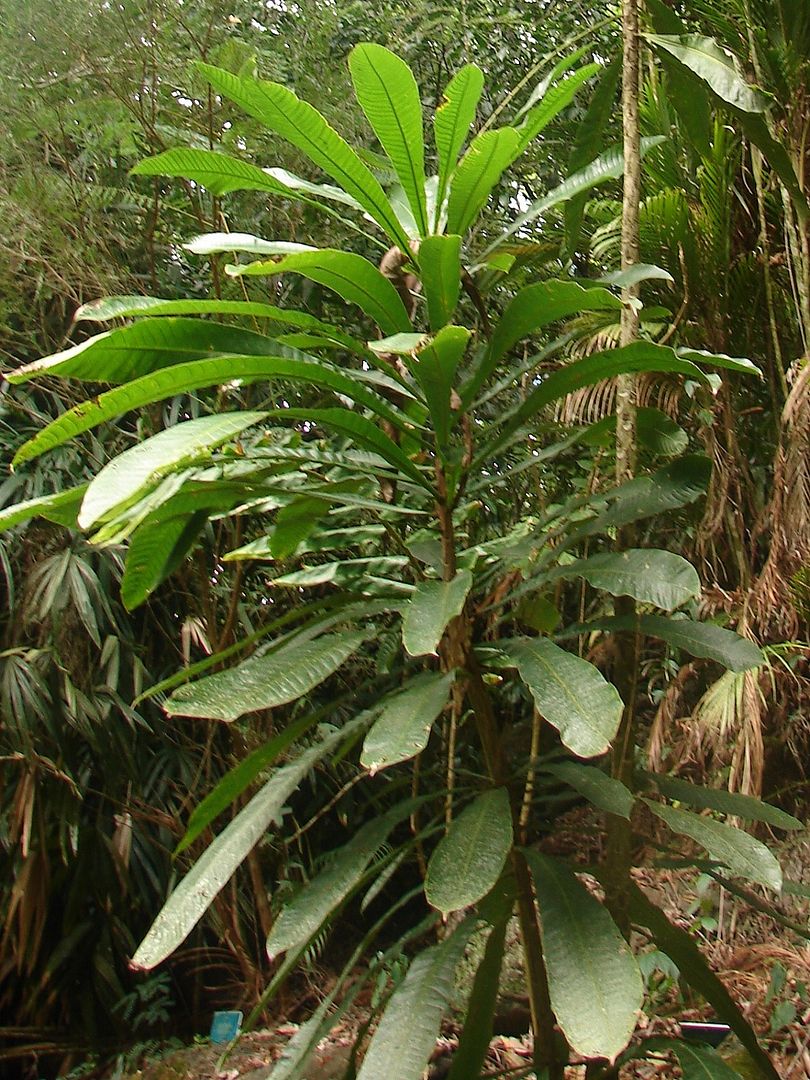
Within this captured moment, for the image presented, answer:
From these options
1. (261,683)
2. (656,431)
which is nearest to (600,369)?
(656,431)

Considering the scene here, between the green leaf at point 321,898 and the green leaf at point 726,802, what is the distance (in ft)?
1.31

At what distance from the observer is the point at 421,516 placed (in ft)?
4.32

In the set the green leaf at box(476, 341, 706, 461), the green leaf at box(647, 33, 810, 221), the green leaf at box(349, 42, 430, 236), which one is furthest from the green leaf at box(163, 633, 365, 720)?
the green leaf at box(647, 33, 810, 221)

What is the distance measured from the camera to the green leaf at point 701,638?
1070 mm

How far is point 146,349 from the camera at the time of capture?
101cm

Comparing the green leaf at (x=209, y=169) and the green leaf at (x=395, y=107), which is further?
the green leaf at (x=209, y=169)

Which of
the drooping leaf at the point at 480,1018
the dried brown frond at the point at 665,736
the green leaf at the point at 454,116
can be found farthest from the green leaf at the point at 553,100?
the dried brown frond at the point at 665,736

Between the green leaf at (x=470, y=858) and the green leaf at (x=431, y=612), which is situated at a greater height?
the green leaf at (x=431, y=612)

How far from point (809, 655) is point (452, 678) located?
1.69 m

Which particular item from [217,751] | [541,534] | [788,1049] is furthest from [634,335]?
[217,751]

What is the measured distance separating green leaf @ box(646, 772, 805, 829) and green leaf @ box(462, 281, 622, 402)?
617mm

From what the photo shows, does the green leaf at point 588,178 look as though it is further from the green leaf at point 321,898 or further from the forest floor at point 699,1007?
the forest floor at point 699,1007

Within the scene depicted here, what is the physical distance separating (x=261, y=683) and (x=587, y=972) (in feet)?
1.48

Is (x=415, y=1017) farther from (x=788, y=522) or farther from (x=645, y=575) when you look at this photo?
(x=788, y=522)
